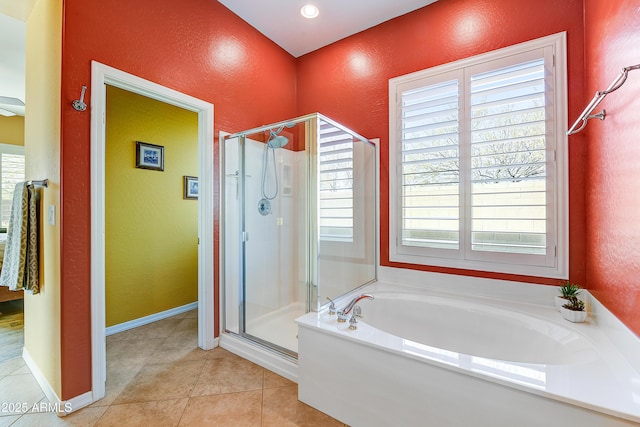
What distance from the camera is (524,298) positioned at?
200cm

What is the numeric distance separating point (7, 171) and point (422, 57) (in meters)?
→ 6.17

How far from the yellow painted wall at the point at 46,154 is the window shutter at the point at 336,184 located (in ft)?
5.34

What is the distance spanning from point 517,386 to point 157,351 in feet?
8.19

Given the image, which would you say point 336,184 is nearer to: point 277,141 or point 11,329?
point 277,141

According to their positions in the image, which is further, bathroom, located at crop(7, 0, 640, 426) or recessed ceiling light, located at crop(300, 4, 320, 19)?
recessed ceiling light, located at crop(300, 4, 320, 19)

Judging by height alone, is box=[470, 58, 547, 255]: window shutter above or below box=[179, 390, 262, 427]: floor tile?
above

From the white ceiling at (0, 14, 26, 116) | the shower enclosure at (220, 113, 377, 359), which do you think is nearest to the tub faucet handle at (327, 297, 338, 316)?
the shower enclosure at (220, 113, 377, 359)

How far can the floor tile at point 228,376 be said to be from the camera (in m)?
1.84

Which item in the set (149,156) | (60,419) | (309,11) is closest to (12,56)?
(149,156)

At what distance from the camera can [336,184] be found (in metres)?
2.38

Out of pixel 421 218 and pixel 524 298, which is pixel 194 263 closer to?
pixel 421 218

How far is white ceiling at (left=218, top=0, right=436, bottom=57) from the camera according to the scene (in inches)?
95.0

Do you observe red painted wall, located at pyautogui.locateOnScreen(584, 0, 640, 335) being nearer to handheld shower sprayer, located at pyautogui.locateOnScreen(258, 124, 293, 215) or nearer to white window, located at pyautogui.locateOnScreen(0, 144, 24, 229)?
handheld shower sprayer, located at pyautogui.locateOnScreen(258, 124, 293, 215)

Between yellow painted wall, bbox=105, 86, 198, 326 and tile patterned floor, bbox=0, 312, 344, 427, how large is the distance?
621 mm
